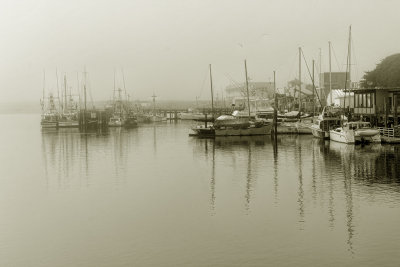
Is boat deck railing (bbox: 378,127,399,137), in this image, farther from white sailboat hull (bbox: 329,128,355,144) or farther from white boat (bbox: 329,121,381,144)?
white sailboat hull (bbox: 329,128,355,144)

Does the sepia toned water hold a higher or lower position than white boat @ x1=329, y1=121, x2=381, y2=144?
lower

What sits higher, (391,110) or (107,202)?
(391,110)

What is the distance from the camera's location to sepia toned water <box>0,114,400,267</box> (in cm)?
2412

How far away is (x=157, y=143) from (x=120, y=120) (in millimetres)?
46812

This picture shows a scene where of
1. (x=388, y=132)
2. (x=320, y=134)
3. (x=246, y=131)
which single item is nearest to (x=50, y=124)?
(x=246, y=131)

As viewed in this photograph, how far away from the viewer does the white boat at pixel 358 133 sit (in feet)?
199

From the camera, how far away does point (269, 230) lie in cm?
2734

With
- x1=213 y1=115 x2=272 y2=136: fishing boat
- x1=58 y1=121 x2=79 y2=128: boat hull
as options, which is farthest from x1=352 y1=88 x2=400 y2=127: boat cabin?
x1=58 y1=121 x2=79 y2=128: boat hull

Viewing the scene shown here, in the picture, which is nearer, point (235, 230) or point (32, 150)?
point (235, 230)

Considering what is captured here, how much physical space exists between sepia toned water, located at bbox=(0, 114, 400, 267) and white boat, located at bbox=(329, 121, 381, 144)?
6.31 feet

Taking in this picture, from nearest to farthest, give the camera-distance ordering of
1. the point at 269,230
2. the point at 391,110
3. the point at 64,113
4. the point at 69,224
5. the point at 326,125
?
the point at 269,230
the point at 69,224
the point at 391,110
the point at 326,125
the point at 64,113

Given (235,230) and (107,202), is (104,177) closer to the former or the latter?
(107,202)

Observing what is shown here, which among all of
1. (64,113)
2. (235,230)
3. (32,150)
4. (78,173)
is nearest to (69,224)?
(235,230)

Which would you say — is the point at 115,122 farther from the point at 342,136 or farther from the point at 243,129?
the point at 342,136
